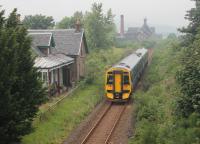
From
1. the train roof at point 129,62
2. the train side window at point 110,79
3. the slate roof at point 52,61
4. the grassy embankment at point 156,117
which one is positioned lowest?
the grassy embankment at point 156,117

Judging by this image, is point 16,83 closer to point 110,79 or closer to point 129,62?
point 110,79

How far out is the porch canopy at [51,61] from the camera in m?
27.4

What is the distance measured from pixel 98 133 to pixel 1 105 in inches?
284

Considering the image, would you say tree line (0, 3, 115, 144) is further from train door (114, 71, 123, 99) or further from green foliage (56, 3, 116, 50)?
green foliage (56, 3, 116, 50)

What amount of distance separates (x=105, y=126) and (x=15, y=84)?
7461mm

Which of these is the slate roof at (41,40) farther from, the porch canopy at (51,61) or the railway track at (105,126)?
the railway track at (105,126)

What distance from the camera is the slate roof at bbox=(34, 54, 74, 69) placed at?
27.6 meters

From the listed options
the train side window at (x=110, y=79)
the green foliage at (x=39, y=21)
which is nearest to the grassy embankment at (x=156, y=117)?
the train side window at (x=110, y=79)

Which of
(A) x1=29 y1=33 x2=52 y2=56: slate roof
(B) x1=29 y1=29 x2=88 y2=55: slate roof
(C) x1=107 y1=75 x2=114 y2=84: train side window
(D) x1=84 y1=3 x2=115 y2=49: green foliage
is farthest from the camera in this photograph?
(D) x1=84 y1=3 x2=115 y2=49: green foliage

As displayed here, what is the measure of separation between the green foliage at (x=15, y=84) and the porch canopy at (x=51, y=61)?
9.47m

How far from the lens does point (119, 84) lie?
86.6 ft

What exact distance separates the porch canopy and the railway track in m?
5.70

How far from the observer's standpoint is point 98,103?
2711 cm

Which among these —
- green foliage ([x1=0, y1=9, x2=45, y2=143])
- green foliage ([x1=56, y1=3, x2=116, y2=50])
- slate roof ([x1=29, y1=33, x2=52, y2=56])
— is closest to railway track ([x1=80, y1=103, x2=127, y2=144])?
green foliage ([x1=0, y1=9, x2=45, y2=143])
